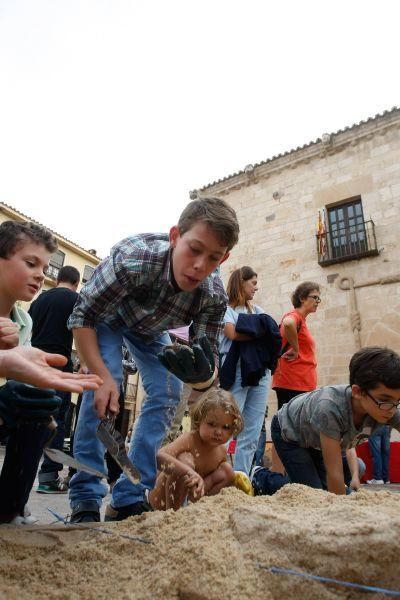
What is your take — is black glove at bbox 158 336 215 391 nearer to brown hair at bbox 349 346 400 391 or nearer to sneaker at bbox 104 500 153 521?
sneaker at bbox 104 500 153 521

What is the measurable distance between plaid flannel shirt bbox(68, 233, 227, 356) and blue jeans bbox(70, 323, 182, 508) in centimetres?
9

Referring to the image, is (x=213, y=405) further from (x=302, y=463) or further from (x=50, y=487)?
(x=50, y=487)

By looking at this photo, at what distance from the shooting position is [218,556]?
3.00ft

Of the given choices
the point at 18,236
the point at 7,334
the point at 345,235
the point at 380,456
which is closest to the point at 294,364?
the point at 380,456

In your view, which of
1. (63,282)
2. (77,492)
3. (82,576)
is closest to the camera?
(82,576)

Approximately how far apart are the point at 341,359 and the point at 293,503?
736 cm

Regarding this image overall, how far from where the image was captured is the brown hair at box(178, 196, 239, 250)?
1.79 metres

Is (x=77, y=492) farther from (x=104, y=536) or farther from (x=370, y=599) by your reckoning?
(x=370, y=599)

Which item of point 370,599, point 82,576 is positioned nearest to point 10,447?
point 82,576

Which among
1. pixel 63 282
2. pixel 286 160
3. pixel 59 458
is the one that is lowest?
pixel 59 458

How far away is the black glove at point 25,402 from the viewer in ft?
4.22

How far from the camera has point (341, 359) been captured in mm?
8156

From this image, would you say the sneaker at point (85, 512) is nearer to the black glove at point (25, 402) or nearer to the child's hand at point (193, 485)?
the child's hand at point (193, 485)

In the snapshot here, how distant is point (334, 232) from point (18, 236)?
845cm
